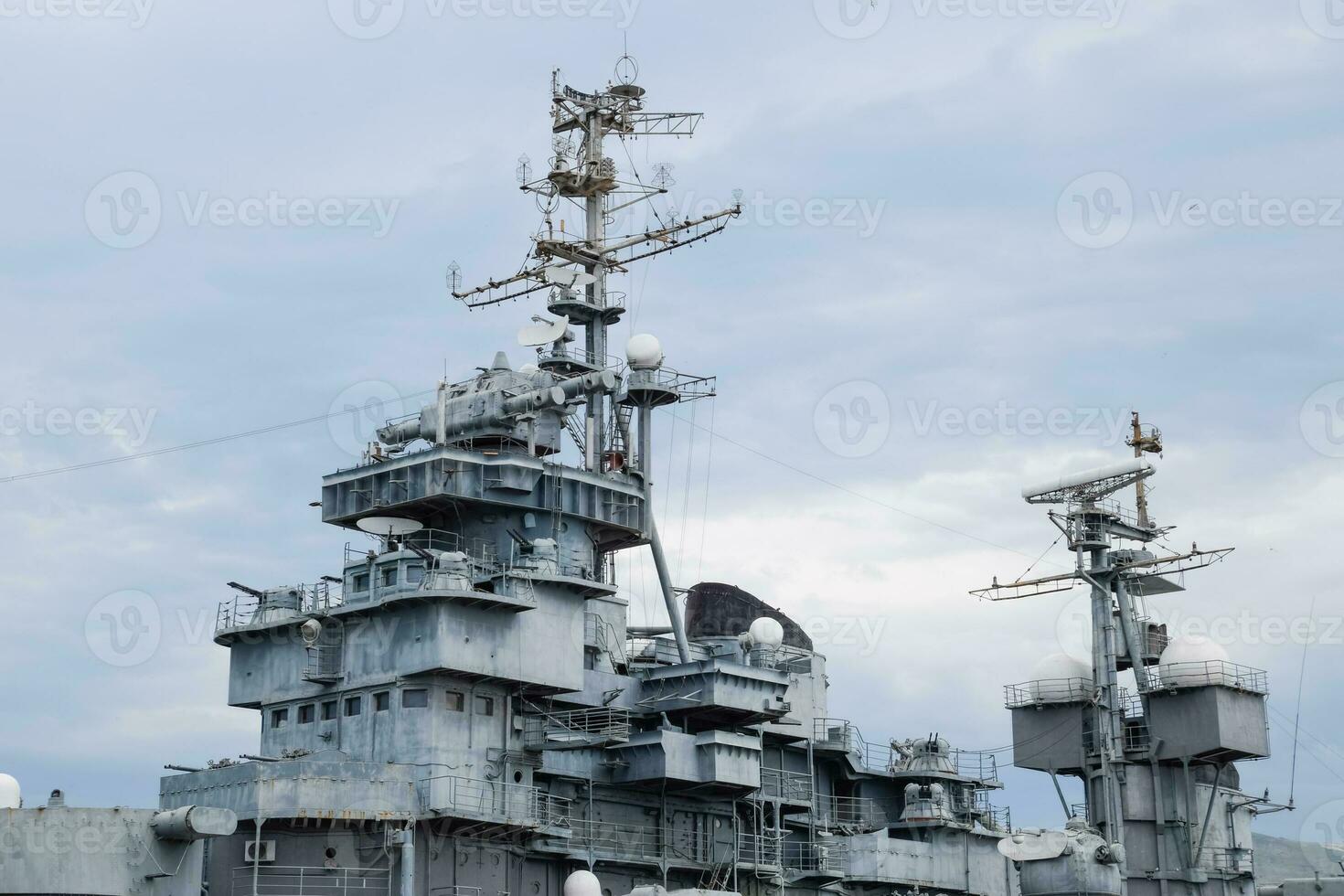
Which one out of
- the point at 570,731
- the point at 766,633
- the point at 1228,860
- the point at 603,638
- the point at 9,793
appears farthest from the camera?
the point at 1228,860

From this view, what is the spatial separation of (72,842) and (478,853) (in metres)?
9.10

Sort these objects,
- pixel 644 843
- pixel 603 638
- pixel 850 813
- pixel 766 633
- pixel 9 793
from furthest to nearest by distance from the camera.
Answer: pixel 850 813 → pixel 766 633 → pixel 603 638 → pixel 644 843 → pixel 9 793

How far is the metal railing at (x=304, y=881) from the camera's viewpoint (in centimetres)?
3691

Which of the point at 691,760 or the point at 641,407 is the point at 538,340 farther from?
the point at 691,760

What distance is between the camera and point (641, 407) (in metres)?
48.9

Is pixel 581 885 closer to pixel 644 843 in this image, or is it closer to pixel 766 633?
pixel 644 843

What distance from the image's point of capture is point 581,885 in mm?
37656

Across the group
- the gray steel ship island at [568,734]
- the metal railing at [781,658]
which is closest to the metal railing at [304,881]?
the gray steel ship island at [568,734]

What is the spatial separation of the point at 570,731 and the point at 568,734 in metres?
0.50

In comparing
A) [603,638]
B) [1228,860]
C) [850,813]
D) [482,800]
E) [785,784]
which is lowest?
[1228,860]

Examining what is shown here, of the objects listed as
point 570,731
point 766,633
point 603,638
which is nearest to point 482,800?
point 570,731

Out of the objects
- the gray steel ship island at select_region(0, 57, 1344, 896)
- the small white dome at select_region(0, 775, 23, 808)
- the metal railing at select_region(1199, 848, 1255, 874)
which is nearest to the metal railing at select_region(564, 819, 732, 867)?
the gray steel ship island at select_region(0, 57, 1344, 896)

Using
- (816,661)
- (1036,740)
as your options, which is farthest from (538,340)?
(1036,740)

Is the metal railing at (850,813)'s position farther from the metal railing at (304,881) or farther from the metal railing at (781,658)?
the metal railing at (304,881)
